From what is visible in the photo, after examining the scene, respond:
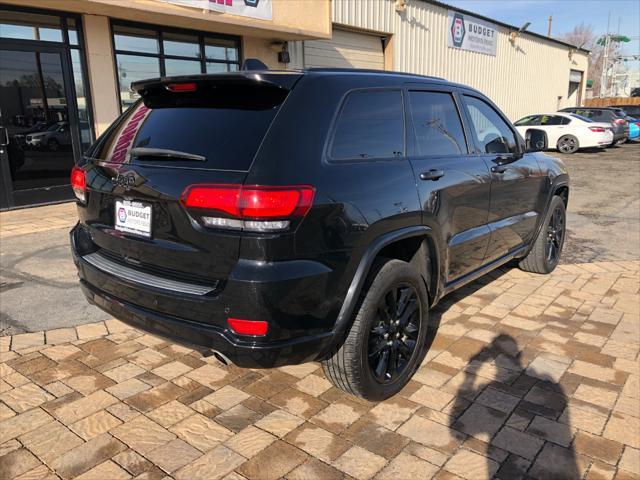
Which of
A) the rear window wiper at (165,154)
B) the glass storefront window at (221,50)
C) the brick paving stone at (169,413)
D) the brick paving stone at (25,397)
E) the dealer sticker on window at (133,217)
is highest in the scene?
the glass storefront window at (221,50)

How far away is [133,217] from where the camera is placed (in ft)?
8.89


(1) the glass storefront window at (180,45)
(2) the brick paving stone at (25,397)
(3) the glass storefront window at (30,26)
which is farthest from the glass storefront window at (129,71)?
(2) the brick paving stone at (25,397)

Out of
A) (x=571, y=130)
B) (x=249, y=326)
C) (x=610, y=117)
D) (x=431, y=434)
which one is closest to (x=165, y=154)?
(x=249, y=326)

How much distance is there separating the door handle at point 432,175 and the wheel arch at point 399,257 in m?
0.30

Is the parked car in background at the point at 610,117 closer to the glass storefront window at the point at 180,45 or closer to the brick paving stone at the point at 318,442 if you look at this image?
the glass storefront window at the point at 180,45

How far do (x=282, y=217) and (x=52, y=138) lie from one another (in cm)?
803

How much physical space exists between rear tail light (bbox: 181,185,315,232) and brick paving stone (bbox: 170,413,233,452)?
1.15 m

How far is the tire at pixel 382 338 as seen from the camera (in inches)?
107

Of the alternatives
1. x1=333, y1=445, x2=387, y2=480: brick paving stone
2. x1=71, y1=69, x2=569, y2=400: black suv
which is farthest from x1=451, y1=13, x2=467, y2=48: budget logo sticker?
x1=333, y1=445, x2=387, y2=480: brick paving stone

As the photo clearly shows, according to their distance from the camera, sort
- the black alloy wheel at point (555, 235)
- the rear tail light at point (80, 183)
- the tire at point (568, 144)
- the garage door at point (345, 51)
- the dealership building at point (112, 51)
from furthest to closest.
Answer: the tire at point (568, 144), the garage door at point (345, 51), the dealership building at point (112, 51), the black alloy wheel at point (555, 235), the rear tail light at point (80, 183)

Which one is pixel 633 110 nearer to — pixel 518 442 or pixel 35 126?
pixel 35 126

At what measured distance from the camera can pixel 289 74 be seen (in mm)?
2637

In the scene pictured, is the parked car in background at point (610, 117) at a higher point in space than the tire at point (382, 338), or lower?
higher

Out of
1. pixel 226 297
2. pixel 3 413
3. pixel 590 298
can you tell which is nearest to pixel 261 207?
pixel 226 297
